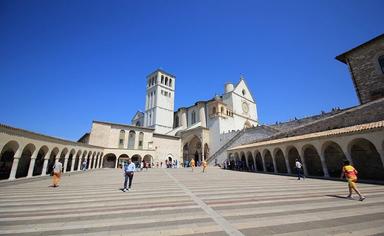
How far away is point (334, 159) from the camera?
15.6m

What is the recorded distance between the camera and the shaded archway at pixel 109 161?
37.6 metres

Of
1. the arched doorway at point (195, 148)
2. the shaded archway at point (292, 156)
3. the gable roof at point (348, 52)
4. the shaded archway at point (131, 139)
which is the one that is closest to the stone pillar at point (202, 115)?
the arched doorway at point (195, 148)

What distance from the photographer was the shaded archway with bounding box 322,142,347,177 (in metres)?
15.1

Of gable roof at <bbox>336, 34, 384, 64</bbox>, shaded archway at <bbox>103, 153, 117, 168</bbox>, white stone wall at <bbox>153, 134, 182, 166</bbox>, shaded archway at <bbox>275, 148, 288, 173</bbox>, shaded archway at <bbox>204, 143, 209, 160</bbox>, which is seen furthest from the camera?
shaded archway at <bbox>204, 143, 209, 160</bbox>

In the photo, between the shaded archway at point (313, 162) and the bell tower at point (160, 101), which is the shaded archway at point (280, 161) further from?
the bell tower at point (160, 101)

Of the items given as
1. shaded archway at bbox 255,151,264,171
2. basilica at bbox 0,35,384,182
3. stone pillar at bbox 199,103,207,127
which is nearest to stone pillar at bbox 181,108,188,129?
basilica at bbox 0,35,384,182

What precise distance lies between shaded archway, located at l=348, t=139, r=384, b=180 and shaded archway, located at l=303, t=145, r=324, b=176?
3.17 meters

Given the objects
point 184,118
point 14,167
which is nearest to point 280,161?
point 14,167

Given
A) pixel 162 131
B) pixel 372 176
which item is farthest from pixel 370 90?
pixel 162 131

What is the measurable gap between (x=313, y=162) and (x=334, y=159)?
2.12 m

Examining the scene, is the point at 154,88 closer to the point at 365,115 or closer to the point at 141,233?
the point at 365,115

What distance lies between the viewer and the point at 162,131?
54.6 metres

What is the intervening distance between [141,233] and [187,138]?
40420 millimetres

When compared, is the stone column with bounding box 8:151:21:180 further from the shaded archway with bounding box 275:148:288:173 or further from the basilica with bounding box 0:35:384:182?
the shaded archway with bounding box 275:148:288:173
